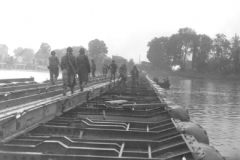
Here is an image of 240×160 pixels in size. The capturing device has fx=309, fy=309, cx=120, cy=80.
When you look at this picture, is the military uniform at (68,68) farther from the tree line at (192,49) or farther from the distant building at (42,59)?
the distant building at (42,59)

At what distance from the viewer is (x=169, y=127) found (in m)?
7.31

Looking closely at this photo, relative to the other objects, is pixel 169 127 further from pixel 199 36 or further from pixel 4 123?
pixel 199 36

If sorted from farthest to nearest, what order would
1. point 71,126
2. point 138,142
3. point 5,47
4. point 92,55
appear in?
1. point 5,47
2. point 92,55
3. point 71,126
4. point 138,142

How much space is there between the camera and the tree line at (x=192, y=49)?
9262 cm

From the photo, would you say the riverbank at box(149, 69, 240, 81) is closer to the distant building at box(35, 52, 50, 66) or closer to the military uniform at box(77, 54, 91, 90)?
the distant building at box(35, 52, 50, 66)

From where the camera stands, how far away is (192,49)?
95.9 m

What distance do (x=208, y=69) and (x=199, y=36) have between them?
1272 cm

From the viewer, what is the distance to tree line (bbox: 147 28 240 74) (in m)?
92.6

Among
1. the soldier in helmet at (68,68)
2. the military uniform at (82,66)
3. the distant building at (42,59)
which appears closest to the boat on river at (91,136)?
the soldier in helmet at (68,68)

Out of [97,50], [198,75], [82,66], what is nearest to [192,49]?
[198,75]

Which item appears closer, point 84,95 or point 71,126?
point 71,126

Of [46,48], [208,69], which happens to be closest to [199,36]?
[208,69]

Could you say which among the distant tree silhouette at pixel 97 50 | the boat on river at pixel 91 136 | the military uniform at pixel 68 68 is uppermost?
the distant tree silhouette at pixel 97 50

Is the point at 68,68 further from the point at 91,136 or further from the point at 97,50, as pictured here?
the point at 97,50
